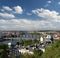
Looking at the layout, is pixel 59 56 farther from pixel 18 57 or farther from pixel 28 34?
pixel 28 34

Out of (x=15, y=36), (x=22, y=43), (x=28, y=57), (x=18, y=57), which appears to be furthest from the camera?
(x=15, y=36)

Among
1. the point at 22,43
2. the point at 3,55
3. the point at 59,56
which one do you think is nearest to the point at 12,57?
the point at 3,55

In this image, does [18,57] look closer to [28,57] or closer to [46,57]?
[28,57]

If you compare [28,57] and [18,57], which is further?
[18,57]

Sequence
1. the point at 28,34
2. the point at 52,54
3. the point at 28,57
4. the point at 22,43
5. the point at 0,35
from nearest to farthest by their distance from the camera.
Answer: the point at 52,54, the point at 28,57, the point at 22,43, the point at 0,35, the point at 28,34

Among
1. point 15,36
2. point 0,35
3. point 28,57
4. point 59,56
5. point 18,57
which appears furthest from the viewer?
point 15,36

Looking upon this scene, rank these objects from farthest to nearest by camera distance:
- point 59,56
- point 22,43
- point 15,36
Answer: point 15,36
point 22,43
point 59,56

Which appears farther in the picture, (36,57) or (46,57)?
(36,57)

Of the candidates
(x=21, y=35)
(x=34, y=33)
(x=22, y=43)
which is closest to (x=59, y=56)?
(x=22, y=43)
